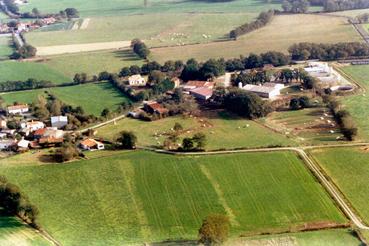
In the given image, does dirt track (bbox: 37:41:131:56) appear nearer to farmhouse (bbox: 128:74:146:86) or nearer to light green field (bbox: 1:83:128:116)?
light green field (bbox: 1:83:128:116)

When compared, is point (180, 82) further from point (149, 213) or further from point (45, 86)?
point (149, 213)

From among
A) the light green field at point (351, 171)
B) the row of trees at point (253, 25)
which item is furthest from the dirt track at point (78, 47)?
the light green field at point (351, 171)

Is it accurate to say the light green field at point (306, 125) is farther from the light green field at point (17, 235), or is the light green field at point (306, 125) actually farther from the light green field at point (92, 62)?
the light green field at point (92, 62)

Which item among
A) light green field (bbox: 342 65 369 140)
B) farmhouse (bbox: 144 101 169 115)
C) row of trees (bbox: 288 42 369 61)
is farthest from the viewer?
row of trees (bbox: 288 42 369 61)

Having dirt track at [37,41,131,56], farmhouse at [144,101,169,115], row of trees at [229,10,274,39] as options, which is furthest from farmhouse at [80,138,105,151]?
row of trees at [229,10,274,39]

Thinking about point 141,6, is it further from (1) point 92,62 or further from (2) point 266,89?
(2) point 266,89

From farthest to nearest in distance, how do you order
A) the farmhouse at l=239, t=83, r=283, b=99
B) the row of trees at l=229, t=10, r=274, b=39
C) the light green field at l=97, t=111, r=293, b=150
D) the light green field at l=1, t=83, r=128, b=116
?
the row of trees at l=229, t=10, r=274, b=39 < the light green field at l=1, t=83, r=128, b=116 < the farmhouse at l=239, t=83, r=283, b=99 < the light green field at l=97, t=111, r=293, b=150
